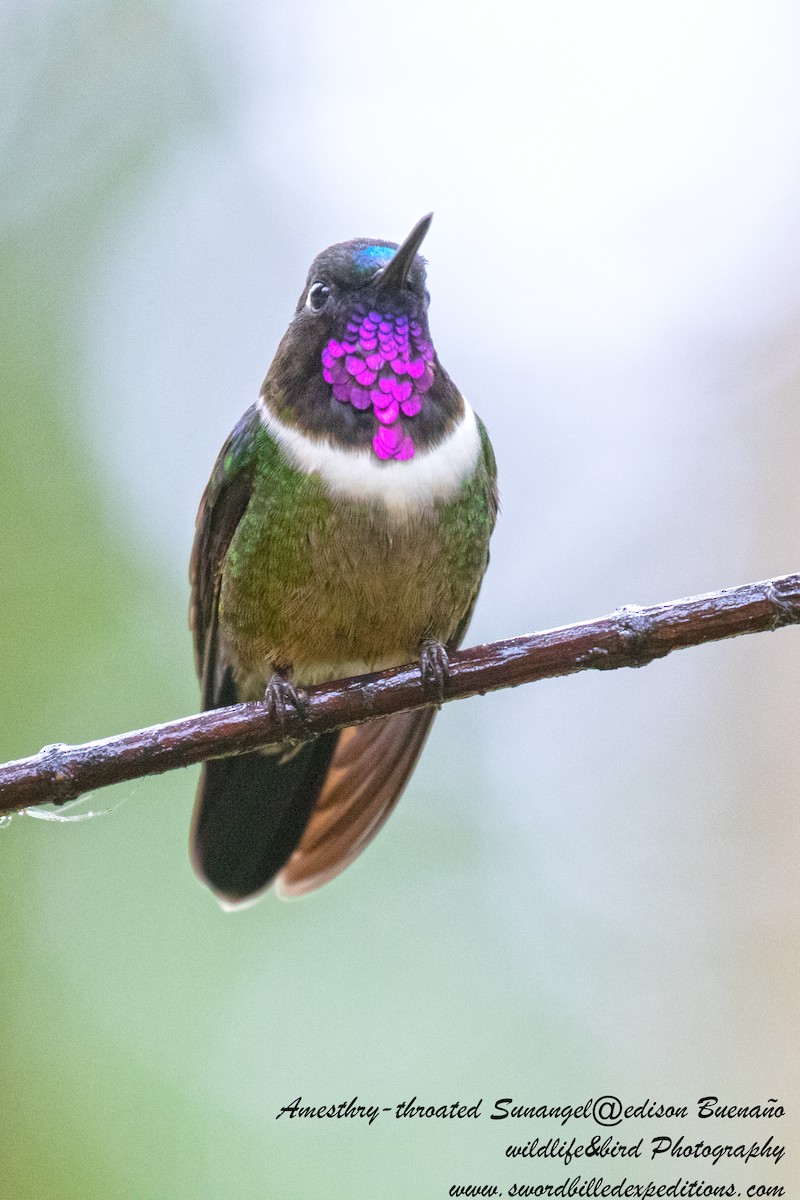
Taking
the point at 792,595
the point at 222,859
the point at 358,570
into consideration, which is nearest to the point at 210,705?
the point at 222,859

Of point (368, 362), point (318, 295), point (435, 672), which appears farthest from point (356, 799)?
point (318, 295)

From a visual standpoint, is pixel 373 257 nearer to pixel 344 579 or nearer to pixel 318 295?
pixel 318 295

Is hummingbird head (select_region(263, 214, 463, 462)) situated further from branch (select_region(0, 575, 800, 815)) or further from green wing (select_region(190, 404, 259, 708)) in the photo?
branch (select_region(0, 575, 800, 815))

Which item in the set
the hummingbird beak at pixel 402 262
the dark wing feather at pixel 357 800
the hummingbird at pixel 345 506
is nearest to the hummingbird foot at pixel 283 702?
the hummingbird at pixel 345 506

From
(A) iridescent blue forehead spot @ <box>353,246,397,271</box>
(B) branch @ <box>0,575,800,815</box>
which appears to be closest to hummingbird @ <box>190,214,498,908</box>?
(A) iridescent blue forehead spot @ <box>353,246,397,271</box>

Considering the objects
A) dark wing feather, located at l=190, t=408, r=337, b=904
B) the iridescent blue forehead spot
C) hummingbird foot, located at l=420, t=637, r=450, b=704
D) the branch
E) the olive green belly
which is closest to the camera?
the branch

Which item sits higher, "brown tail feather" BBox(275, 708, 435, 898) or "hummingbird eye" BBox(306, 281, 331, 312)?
"hummingbird eye" BBox(306, 281, 331, 312)

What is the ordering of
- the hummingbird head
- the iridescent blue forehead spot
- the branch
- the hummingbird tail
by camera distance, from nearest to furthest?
the branch → the hummingbird head → the iridescent blue forehead spot → the hummingbird tail

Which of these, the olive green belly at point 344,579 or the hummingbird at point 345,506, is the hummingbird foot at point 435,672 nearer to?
the hummingbird at point 345,506
